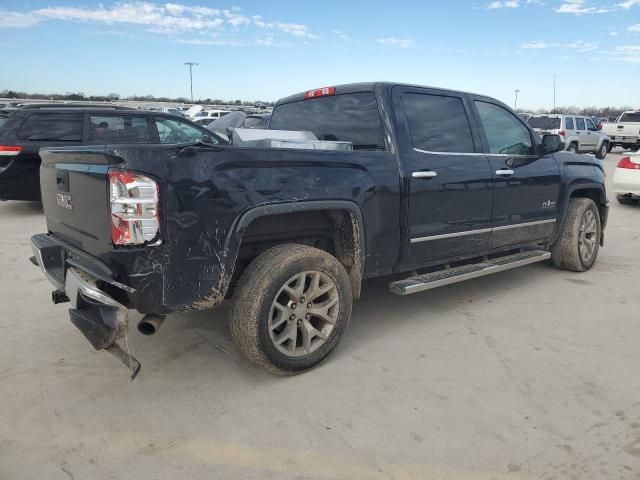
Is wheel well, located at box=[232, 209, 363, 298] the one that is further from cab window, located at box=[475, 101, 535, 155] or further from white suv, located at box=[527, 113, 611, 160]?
white suv, located at box=[527, 113, 611, 160]

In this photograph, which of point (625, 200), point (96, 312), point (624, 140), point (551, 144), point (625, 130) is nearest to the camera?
point (96, 312)

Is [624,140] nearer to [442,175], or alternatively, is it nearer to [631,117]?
[631,117]

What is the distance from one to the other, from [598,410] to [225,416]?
2099 mm

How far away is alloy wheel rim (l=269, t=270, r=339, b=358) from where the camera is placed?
3.10 metres

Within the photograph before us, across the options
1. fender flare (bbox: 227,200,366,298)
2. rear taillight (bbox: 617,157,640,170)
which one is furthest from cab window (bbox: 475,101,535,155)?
rear taillight (bbox: 617,157,640,170)

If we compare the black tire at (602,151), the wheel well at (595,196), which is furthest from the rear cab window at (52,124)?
the black tire at (602,151)

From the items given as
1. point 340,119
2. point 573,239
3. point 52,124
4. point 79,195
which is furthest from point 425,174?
point 52,124

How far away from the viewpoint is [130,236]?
2574mm

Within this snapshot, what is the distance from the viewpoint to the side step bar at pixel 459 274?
146 inches

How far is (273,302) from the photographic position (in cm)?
300

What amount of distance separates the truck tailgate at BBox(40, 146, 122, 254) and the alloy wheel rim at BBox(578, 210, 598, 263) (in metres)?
4.89

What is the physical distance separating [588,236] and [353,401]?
4.14m

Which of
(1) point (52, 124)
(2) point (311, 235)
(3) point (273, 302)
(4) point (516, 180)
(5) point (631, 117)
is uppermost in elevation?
(5) point (631, 117)

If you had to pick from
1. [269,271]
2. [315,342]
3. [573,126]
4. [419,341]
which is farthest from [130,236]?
[573,126]
